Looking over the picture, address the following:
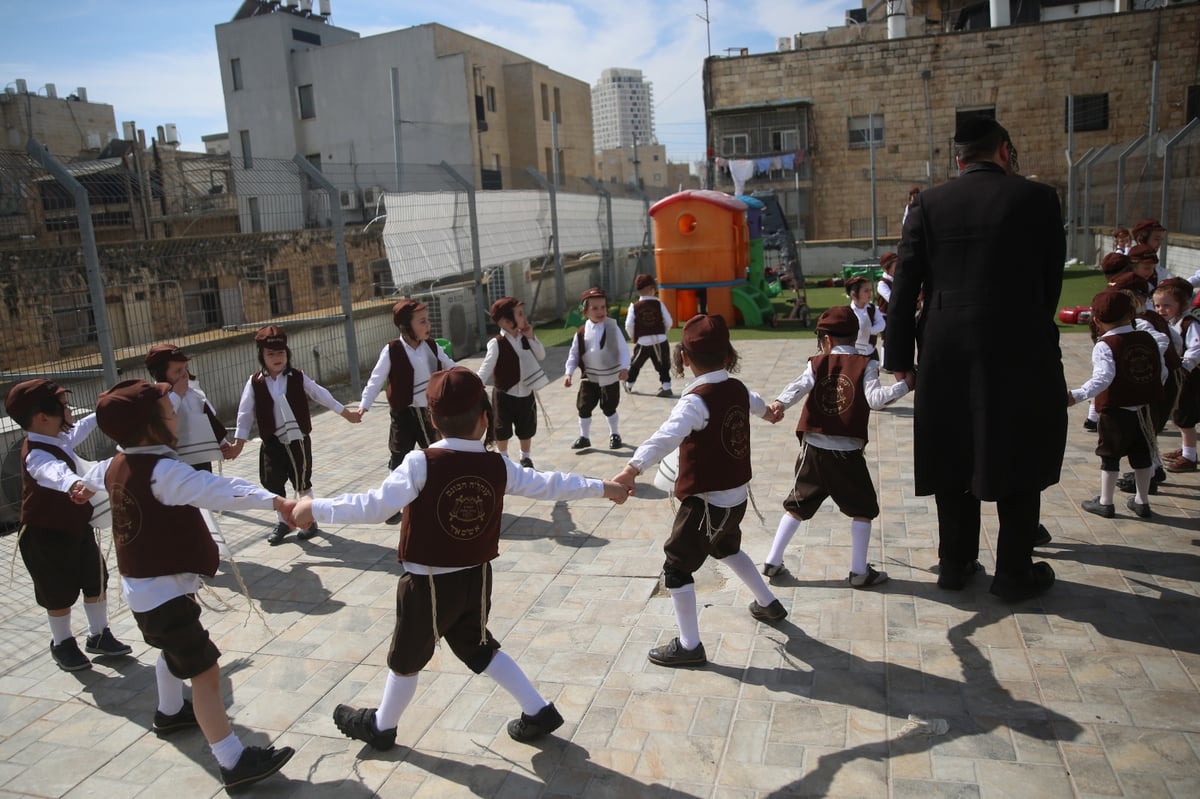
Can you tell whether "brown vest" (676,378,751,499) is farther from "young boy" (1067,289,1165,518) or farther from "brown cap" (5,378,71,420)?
"brown cap" (5,378,71,420)

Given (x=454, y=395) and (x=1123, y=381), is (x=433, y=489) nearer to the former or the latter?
(x=454, y=395)

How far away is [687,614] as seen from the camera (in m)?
4.11

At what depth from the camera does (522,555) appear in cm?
579

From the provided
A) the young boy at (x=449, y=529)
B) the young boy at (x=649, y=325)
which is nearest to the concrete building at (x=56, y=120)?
the young boy at (x=649, y=325)

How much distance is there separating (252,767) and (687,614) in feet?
6.42

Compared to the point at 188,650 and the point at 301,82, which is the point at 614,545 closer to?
the point at 188,650

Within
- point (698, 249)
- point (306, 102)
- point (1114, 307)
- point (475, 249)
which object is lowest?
point (1114, 307)

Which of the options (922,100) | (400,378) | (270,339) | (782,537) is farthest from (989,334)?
(922,100)

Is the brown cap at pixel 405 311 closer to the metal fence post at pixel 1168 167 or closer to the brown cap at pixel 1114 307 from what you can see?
the brown cap at pixel 1114 307

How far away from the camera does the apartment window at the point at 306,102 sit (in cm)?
4312

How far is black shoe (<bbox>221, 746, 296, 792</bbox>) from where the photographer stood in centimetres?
337

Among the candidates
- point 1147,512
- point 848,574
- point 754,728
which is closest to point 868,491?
point 848,574

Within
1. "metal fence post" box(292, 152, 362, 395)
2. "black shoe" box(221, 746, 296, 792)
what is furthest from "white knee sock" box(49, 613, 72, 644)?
"metal fence post" box(292, 152, 362, 395)

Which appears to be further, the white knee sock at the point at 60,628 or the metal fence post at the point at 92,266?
the metal fence post at the point at 92,266
